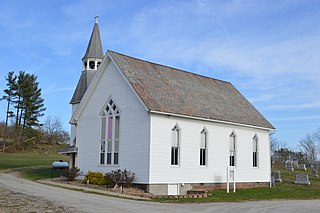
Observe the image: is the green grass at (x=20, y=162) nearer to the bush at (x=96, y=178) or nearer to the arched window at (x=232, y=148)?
the bush at (x=96, y=178)

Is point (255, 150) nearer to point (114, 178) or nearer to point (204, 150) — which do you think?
point (204, 150)

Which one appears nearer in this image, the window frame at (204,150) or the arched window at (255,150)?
the window frame at (204,150)

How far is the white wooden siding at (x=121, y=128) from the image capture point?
2476cm

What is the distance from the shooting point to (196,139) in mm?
27297

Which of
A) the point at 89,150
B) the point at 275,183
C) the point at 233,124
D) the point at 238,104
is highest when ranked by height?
the point at 238,104

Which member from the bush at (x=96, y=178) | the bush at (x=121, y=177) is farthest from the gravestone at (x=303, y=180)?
the bush at (x=96, y=178)

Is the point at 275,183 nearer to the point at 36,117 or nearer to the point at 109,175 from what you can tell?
the point at 109,175

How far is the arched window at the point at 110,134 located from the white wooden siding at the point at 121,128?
1.48ft

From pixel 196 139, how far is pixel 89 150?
321 inches

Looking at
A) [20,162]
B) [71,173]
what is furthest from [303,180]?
→ [20,162]

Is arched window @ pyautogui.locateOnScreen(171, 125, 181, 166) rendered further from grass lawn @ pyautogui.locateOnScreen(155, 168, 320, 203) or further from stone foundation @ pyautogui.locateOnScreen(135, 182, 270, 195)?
grass lawn @ pyautogui.locateOnScreen(155, 168, 320, 203)

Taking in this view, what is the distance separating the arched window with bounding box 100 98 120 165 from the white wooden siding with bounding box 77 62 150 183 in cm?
45

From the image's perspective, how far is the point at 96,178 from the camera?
86.1 feet

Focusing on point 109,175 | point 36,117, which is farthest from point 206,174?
point 36,117
